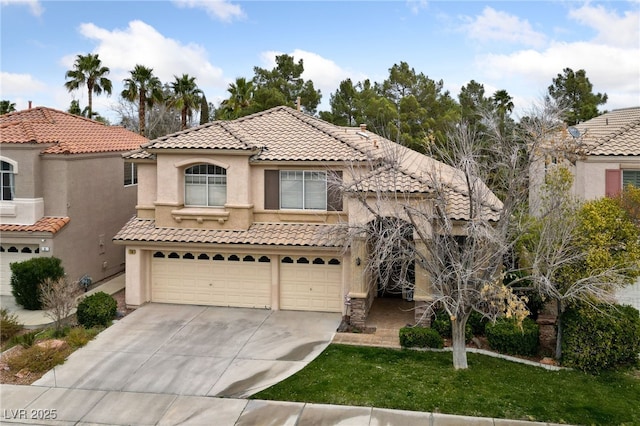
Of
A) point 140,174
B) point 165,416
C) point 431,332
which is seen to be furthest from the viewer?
point 140,174

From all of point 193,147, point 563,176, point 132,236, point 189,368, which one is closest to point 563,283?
point 563,176

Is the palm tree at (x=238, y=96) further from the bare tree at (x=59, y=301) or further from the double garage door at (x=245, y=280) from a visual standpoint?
the bare tree at (x=59, y=301)

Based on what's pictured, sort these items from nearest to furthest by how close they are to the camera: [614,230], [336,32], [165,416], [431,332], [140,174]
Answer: [165,416] < [614,230] < [431,332] < [140,174] < [336,32]

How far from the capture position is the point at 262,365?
1558 cm

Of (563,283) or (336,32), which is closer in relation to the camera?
(563,283)

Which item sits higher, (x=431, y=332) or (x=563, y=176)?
(x=563, y=176)

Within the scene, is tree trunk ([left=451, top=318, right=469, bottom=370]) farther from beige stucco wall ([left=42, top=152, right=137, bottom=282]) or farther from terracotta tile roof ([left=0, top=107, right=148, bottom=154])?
terracotta tile roof ([left=0, top=107, right=148, bottom=154])

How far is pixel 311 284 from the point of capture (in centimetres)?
2039

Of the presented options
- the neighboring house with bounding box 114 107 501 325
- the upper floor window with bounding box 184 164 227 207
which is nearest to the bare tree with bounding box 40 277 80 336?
the neighboring house with bounding box 114 107 501 325

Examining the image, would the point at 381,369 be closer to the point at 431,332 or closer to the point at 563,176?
the point at 431,332

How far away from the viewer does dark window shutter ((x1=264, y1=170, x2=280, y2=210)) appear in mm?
20844

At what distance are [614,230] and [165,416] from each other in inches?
460

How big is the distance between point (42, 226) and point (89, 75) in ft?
85.4

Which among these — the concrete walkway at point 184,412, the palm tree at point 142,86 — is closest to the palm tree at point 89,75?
the palm tree at point 142,86
